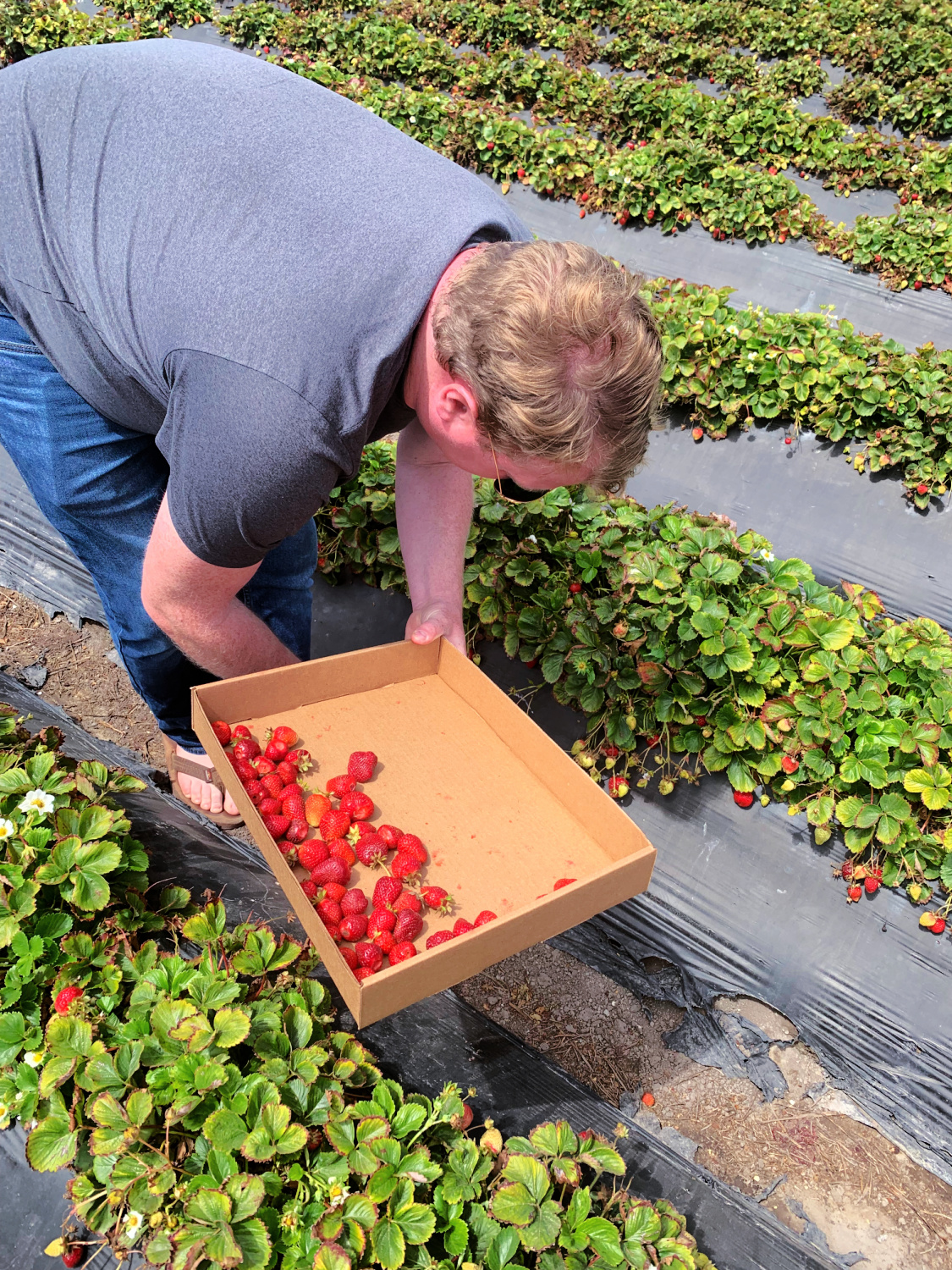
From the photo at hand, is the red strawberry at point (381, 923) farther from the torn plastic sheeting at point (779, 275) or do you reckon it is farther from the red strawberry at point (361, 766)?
the torn plastic sheeting at point (779, 275)

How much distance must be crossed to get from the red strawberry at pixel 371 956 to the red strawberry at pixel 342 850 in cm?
22

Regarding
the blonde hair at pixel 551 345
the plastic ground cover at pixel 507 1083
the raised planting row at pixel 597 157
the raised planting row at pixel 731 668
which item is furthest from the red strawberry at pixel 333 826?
the raised planting row at pixel 597 157

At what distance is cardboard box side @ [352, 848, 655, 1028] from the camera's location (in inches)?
48.0

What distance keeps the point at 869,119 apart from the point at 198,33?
6855 mm

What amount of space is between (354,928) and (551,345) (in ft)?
3.43

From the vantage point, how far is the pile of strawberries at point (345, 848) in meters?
1.50

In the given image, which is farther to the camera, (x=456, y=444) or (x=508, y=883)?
(x=508, y=883)

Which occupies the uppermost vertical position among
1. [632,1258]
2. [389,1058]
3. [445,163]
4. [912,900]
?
[445,163]

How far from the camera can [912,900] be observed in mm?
2441

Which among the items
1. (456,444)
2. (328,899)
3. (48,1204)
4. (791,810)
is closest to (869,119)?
(791,810)

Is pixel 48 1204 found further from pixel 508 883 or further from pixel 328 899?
pixel 508 883

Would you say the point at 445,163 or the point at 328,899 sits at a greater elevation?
the point at 445,163

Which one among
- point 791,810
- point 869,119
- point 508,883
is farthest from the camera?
point 869,119

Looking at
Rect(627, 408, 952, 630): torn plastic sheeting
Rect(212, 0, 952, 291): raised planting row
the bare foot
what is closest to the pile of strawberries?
the bare foot
